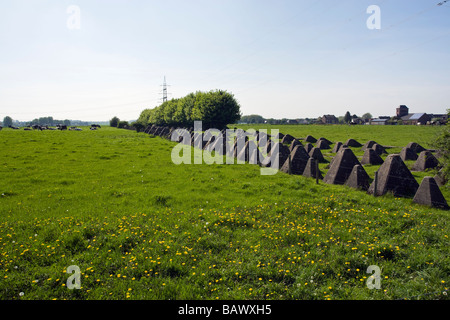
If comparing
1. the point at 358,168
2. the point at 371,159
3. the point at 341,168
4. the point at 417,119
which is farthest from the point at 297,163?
the point at 417,119

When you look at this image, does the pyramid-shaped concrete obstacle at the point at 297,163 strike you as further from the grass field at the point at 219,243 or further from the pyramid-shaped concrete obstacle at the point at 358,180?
the grass field at the point at 219,243

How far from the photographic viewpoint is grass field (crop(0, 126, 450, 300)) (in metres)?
5.91

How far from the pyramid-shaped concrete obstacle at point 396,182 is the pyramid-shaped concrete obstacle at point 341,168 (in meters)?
2.39

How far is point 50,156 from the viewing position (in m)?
26.0

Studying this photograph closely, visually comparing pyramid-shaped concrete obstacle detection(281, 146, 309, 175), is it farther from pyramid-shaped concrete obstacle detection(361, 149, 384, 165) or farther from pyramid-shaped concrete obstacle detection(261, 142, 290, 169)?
pyramid-shaped concrete obstacle detection(361, 149, 384, 165)

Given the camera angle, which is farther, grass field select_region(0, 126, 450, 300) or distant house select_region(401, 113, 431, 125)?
distant house select_region(401, 113, 431, 125)

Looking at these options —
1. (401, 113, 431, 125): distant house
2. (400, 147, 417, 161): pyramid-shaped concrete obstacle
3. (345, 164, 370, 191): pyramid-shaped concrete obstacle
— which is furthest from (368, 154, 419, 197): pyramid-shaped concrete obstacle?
(401, 113, 431, 125): distant house

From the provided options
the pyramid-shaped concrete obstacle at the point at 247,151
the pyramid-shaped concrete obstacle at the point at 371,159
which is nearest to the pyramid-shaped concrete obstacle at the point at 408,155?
the pyramid-shaped concrete obstacle at the point at 371,159

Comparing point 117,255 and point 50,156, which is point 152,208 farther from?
point 50,156

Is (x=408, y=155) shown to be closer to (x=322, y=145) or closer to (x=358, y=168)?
(x=322, y=145)

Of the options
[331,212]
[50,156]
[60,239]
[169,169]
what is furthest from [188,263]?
[50,156]

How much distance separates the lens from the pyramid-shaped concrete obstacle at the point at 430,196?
442 inches

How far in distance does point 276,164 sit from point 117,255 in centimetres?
1459

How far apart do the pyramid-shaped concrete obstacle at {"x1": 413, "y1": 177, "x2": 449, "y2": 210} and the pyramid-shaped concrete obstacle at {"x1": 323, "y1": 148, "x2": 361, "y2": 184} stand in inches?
170
